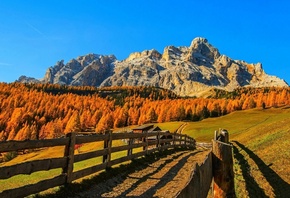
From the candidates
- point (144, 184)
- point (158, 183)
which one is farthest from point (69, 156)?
point (158, 183)

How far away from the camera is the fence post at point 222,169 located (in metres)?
6.04

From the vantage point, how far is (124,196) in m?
9.92

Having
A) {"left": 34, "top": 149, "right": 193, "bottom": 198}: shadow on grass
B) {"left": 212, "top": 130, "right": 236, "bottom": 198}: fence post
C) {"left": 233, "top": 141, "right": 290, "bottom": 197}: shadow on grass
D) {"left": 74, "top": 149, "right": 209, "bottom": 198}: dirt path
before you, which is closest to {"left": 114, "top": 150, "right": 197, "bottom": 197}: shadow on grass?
{"left": 74, "top": 149, "right": 209, "bottom": 198}: dirt path

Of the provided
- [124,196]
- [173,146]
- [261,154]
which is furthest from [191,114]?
[124,196]

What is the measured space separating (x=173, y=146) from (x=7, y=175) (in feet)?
78.3

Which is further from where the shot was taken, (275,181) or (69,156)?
(275,181)

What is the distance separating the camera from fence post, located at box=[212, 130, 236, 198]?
6035 millimetres

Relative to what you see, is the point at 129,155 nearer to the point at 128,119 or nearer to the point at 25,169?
the point at 25,169

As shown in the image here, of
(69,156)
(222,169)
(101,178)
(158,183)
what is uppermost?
(222,169)

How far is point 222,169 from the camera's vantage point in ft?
19.9

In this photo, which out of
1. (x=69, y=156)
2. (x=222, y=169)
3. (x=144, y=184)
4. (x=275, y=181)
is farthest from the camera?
(x=275, y=181)

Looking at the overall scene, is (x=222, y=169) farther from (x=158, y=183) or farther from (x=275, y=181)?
(x=275, y=181)

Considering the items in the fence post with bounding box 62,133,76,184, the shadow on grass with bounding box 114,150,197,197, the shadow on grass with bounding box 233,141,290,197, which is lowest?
Answer: the shadow on grass with bounding box 114,150,197,197

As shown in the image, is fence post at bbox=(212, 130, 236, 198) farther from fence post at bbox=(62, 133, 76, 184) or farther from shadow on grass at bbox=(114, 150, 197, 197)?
fence post at bbox=(62, 133, 76, 184)
